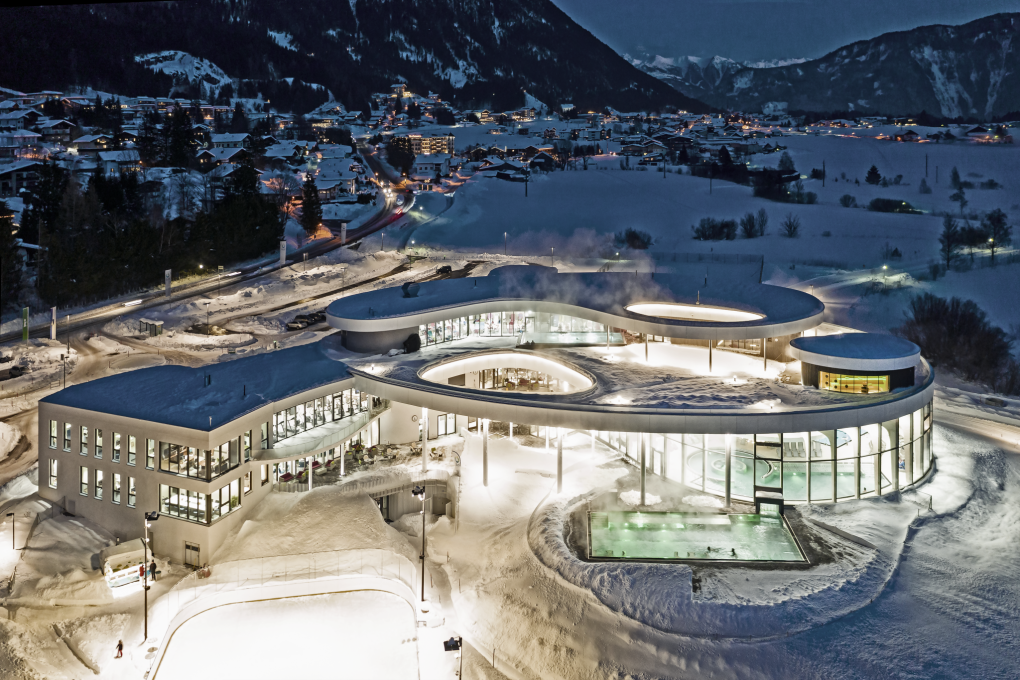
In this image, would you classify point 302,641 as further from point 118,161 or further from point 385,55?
point 385,55

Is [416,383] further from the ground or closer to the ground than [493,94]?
closer to the ground

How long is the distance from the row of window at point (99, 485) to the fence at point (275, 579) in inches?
150

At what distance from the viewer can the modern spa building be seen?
21641 mm

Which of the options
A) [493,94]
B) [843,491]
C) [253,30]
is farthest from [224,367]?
[493,94]

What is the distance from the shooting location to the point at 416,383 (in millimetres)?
24688

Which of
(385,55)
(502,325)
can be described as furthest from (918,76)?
(502,325)

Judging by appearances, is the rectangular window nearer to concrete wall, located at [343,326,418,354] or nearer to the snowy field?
the snowy field

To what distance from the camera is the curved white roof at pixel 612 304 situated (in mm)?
27656

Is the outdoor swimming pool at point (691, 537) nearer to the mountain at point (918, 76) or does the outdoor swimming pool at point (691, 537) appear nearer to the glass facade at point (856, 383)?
the glass facade at point (856, 383)

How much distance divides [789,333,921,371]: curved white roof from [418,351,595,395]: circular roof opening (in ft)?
22.3

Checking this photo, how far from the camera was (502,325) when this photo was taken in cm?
3127

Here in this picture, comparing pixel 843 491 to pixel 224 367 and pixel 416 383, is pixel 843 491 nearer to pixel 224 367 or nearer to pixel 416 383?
pixel 416 383

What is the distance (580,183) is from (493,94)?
85.4 meters

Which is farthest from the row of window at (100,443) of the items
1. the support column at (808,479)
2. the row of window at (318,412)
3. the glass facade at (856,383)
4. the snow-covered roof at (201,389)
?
the glass facade at (856,383)
